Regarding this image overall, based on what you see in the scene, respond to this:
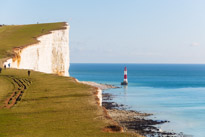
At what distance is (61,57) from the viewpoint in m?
66.3

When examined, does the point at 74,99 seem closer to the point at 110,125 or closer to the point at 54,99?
the point at 54,99

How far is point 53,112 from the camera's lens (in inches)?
794

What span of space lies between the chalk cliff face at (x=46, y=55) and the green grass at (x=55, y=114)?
20.7 metres

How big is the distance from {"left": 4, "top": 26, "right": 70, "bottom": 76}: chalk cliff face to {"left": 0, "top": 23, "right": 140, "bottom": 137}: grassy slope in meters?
18.3

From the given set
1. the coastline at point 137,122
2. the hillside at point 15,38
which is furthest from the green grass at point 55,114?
the hillside at point 15,38

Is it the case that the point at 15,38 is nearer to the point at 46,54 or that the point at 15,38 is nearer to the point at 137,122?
the point at 46,54

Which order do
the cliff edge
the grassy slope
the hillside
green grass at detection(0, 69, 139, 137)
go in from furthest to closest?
the hillside < the cliff edge < the grassy slope < green grass at detection(0, 69, 139, 137)

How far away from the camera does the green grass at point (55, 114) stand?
16378mm

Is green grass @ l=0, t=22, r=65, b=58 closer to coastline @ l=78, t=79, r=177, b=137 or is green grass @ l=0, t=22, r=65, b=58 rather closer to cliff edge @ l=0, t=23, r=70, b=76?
cliff edge @ l=0, t=23, r=70, b=76

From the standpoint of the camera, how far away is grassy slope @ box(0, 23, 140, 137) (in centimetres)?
1653

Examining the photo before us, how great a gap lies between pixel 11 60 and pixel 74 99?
25238 mm

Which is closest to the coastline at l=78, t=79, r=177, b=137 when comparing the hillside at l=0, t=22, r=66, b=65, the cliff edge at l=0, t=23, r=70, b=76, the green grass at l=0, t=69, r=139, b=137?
the green grass at l=0, t=69, r=139, b=137

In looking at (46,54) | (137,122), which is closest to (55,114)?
(137,122)

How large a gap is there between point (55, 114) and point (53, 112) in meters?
0.52
